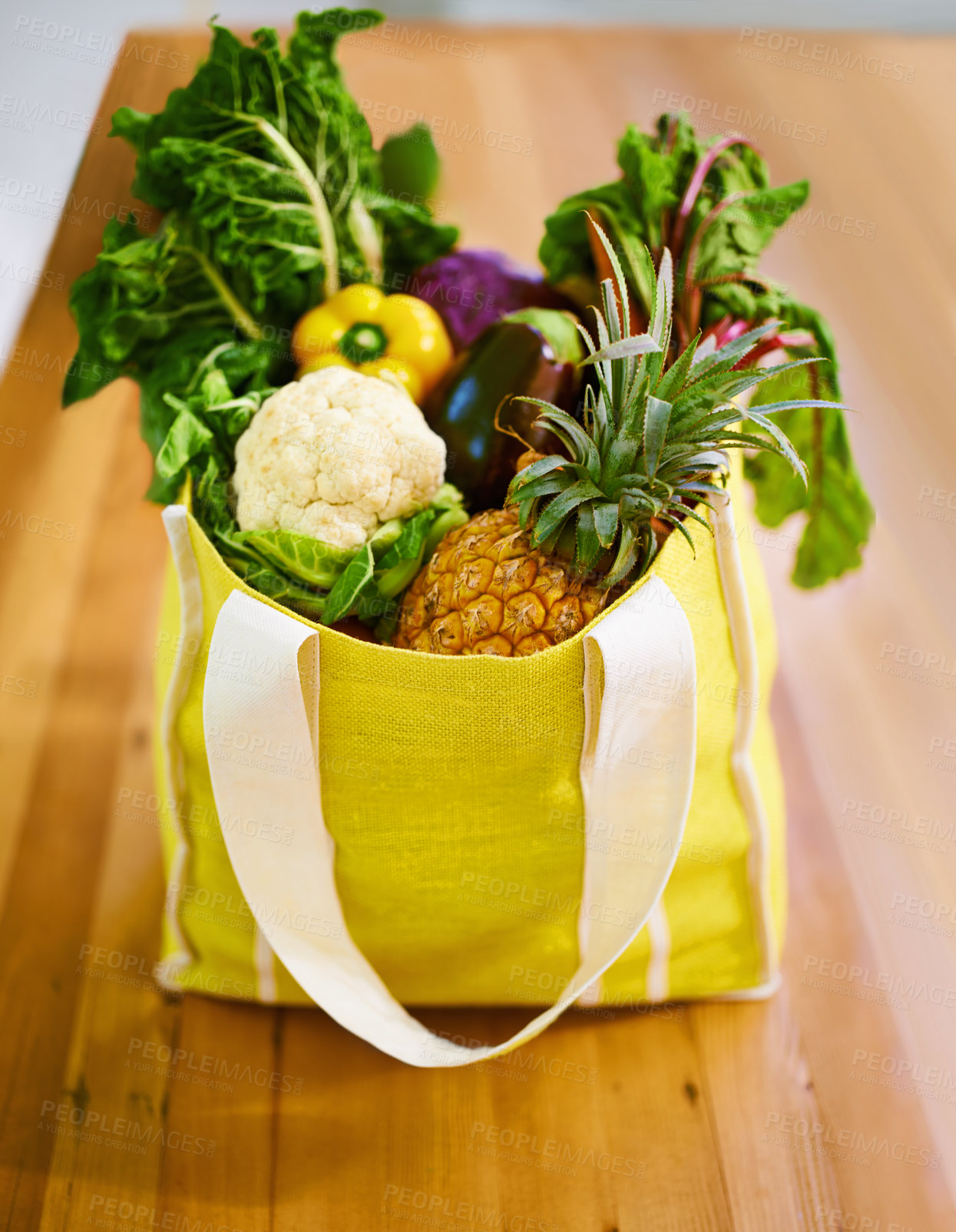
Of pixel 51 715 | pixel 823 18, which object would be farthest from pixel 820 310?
pixel 51 715

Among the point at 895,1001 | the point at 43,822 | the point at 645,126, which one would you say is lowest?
the point at 43,822

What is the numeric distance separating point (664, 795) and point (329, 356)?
1.71 feet

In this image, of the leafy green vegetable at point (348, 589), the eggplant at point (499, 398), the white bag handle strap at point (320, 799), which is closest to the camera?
the white bag handle strap at point (320, 799)

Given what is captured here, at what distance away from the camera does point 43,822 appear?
1043mm

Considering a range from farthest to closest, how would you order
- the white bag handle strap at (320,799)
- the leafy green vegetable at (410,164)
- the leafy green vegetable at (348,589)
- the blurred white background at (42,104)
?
1. the leafy green vegetable at (410,164)
2. the blurred white background at (42,104)
3. the leafy green vegetable at (348,589)
4. the white bag handle strap at (320,799)

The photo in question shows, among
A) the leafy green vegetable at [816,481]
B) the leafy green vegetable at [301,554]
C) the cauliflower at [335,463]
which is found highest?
the leafy green vegetable at [816,481]

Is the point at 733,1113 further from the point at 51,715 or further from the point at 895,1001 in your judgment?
the point at 51,715

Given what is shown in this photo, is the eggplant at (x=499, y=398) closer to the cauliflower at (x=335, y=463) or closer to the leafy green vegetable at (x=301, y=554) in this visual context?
the cauliflower at (x=335, y=463)

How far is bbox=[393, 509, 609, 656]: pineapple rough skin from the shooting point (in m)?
0.71

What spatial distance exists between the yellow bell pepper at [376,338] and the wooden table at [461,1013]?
261 mm

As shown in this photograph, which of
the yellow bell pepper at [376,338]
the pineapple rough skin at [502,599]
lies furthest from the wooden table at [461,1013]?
the pineapple rough skin at [502,599]

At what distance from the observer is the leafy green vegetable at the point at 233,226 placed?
3.11 ft

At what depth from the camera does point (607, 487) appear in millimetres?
696

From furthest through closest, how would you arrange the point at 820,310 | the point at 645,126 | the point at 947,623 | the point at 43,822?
the point at 645,126, the point at 820,310, the point at 947,623, the point at 43,822
